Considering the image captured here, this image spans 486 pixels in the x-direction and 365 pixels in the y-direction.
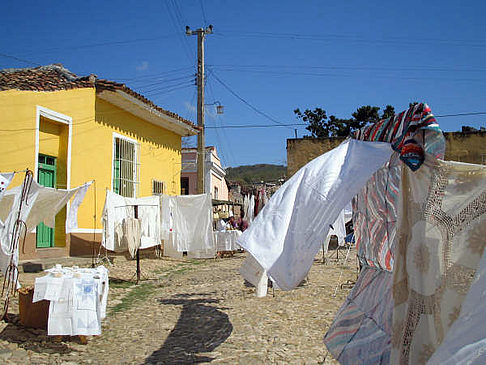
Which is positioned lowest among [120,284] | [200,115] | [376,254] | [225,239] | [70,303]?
[120,284]

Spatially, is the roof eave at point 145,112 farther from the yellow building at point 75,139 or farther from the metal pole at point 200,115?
the metal pole at point 200,115

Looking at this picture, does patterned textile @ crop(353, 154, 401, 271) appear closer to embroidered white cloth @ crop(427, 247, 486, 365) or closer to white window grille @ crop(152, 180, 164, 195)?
embroidered white cloth @ crop(427, 247, 486, 365)

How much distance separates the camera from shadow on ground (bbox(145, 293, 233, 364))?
4305 millimetres

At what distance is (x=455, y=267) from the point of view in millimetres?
2123

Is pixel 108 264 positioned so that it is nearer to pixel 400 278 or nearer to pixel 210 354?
pixel 210 354

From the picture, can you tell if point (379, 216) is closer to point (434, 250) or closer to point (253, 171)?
point (434, 250)

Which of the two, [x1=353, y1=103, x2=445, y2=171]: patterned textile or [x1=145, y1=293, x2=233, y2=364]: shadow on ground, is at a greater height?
[x1=353, y1=103, x2=445, y2=171]: patterned textile

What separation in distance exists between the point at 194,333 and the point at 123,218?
471 cm

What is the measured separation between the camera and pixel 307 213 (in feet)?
9.46

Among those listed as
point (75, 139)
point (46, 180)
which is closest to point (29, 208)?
point (46, 180)

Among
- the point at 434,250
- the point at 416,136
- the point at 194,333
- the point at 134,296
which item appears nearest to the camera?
the point at 434,250

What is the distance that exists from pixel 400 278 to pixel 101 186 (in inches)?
425

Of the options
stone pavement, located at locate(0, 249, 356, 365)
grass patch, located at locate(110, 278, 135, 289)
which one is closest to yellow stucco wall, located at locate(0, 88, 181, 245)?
grass patch, located at locate(110, 278, 135, 289)

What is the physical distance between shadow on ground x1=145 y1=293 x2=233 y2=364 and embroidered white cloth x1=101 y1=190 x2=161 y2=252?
2.32 meters
